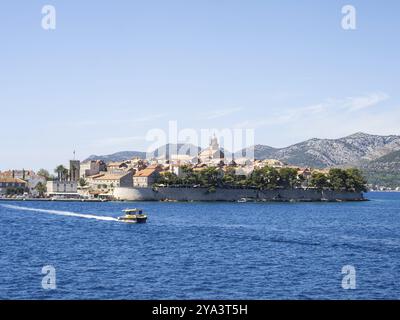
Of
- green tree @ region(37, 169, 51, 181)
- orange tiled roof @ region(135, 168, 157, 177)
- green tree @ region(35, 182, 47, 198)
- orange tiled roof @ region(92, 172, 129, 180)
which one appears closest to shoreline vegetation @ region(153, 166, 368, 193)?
orange tiled roof @ region(135, 168, 157, 177)

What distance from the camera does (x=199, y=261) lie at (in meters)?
32.2

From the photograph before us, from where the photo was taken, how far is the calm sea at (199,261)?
23828 millimetres

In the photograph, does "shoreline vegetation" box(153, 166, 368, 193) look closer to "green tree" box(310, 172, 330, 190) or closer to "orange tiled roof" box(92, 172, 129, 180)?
"green tree" box(310, 172, 330, 190)

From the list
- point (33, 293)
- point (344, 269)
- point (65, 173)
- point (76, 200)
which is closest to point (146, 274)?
point (33, 293)

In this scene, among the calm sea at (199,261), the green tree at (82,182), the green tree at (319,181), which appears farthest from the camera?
the green tree at (82,182)

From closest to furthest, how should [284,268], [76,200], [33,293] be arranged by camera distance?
[33,293] → [284,268] → [76,200]

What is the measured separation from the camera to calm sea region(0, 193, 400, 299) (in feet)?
78.2

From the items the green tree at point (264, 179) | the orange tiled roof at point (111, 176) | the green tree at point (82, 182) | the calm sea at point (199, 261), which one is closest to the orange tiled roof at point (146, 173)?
the orange tiled roof at point (111, 176)

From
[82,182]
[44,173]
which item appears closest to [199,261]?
[82,182]

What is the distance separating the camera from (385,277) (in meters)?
27.8

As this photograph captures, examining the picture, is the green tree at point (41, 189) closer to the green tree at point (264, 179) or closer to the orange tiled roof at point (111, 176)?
the orange tiled roof at point (111, 176)
